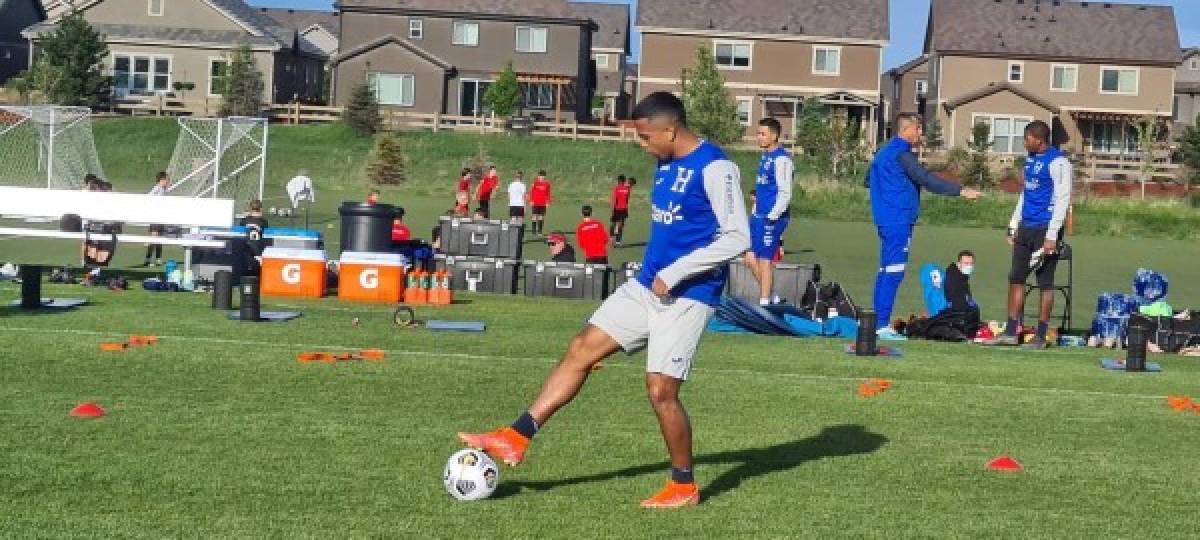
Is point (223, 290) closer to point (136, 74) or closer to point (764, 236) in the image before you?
point (764, 236)

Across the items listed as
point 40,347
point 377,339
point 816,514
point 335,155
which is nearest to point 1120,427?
point 816,514

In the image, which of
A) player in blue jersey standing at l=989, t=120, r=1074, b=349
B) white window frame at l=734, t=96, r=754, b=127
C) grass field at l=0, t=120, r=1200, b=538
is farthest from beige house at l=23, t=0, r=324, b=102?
player in blue jersey standing at l=989, t=120, r=1074, b=349

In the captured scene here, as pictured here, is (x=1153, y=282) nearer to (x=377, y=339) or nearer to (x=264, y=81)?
(x=377, y=339)

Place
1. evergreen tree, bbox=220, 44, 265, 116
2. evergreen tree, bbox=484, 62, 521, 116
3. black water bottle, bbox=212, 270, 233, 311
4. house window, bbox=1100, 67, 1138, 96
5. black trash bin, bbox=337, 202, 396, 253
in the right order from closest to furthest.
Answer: black water bottle, bbox=212, 270, 233, 311 → black trash bin, bbox=337, 202, 396, 253 → evergreen tree, bbox=220, 44, 265, 116 → evergreen tree, bbox=484, 62, 521, 116 → house window, bbox=1100, 67, 1138, 96

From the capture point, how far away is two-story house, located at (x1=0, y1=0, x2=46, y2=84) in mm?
83125

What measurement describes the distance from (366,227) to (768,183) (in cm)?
625

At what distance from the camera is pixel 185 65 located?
2980 inches

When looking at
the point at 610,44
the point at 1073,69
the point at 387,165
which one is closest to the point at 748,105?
the point at 1073,69

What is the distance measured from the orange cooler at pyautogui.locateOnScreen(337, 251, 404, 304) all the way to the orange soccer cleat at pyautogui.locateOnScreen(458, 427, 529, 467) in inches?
480

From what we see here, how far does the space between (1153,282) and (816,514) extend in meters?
12.4

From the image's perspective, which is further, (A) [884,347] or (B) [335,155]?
(B) [335,155]

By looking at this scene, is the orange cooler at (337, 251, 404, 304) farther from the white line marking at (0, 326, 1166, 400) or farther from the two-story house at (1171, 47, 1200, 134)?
the two-story house at (1171, 47, 1200, 134)

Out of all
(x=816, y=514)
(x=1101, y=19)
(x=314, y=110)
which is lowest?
(x=816, y=514)

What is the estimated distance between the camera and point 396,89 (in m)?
75.2
